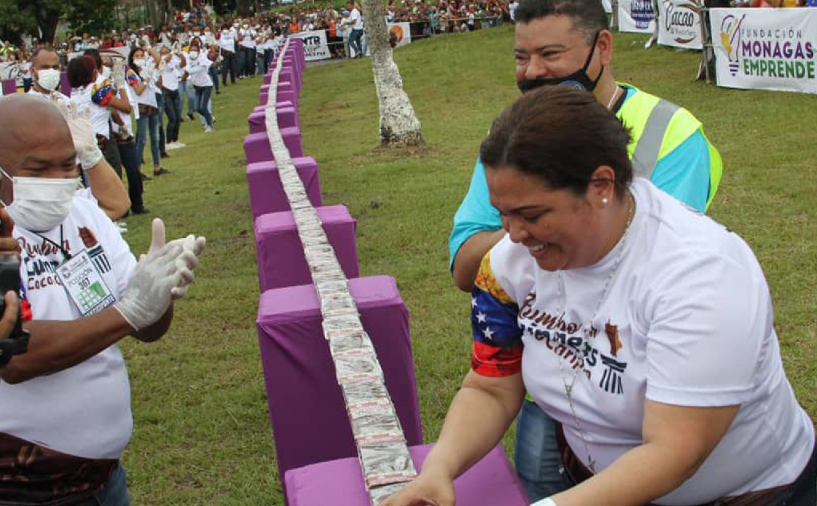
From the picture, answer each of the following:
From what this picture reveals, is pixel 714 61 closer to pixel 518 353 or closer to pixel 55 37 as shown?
pixel 518 353

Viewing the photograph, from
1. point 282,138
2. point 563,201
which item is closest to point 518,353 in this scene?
point 563,201

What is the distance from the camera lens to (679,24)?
68.0 ft

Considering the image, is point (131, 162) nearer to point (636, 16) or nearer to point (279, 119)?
point (279, 119)

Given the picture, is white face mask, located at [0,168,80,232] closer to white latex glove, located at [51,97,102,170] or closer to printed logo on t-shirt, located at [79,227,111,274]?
printed logo on t-shirt, located at [79,227,111,274]

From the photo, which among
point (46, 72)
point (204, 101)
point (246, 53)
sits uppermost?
point (46, 72)

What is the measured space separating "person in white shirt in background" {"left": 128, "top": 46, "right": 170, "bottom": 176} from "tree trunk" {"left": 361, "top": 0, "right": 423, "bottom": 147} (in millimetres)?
3448

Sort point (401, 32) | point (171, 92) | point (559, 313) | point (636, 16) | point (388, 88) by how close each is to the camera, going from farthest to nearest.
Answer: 1. point (401, 32)
2. point (636, 16)
3. point (171, 92)
4. point (388, 88)
5. point (559, 313)

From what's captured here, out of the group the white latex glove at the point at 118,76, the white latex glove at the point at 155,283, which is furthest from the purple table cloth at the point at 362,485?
the white latex glove at the point at 118,76

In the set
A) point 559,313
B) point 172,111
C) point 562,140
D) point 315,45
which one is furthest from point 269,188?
point 315,45

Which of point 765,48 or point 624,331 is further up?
point 624,331

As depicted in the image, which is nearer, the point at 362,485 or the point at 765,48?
the point at 362,485

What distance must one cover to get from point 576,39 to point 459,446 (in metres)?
1.36

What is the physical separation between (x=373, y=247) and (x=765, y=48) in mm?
8995

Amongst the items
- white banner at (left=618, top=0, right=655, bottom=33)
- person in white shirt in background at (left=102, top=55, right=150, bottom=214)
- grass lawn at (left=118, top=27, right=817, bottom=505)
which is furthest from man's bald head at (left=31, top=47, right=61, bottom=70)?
white banner at (left=618, top=0, right=655, bottom=33)
